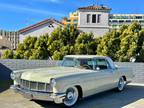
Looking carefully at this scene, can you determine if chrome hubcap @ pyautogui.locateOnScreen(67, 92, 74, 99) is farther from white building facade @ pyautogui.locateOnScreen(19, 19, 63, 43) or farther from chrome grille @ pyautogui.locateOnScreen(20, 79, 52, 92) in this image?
white building facade @ pyautogui.locateOnScreen(19, 19, 63, 43)

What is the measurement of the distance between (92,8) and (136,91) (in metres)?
39.3

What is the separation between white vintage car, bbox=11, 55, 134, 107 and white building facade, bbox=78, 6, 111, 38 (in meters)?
38.5

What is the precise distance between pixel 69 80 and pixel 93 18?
142ft

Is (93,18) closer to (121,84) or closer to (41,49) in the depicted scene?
(41,49)

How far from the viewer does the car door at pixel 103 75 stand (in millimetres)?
10371

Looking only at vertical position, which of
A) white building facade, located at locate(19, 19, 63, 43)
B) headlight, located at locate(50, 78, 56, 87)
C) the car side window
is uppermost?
white building facade, located at locate(19, 19, 63, 43)

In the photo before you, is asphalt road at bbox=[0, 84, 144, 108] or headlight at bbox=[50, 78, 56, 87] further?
asphalt road at bbox=[0, 84, 144, 108]

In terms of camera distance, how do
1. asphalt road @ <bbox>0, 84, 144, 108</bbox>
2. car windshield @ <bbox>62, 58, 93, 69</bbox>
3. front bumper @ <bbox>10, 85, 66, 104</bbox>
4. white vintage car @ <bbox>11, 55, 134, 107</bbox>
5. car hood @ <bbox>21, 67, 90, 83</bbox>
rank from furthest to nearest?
car windshield @ <bbox>62, 58, 93, 69</bbox> → asphalt road @ <bbox>0, 84, 144, 108</bbox> → car hood @ <bbox>21, 67, 90, 83</bbox> → white vintage car @ <bbox>11, 55, 134, 107</bbox> → front bumper @ <bbox>10, 85, 66, 104</bbox>

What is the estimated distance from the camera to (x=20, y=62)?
16.5 meters

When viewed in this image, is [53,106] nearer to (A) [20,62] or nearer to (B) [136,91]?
(B) [136,91]

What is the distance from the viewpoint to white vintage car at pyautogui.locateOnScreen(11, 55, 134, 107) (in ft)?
28.4

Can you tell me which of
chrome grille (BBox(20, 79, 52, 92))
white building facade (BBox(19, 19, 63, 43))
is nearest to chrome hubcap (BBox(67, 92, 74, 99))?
chrome grille (BBox(20, 79, 52, 92))

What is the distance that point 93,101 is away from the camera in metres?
10.2

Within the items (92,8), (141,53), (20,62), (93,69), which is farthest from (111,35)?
(92,8)
